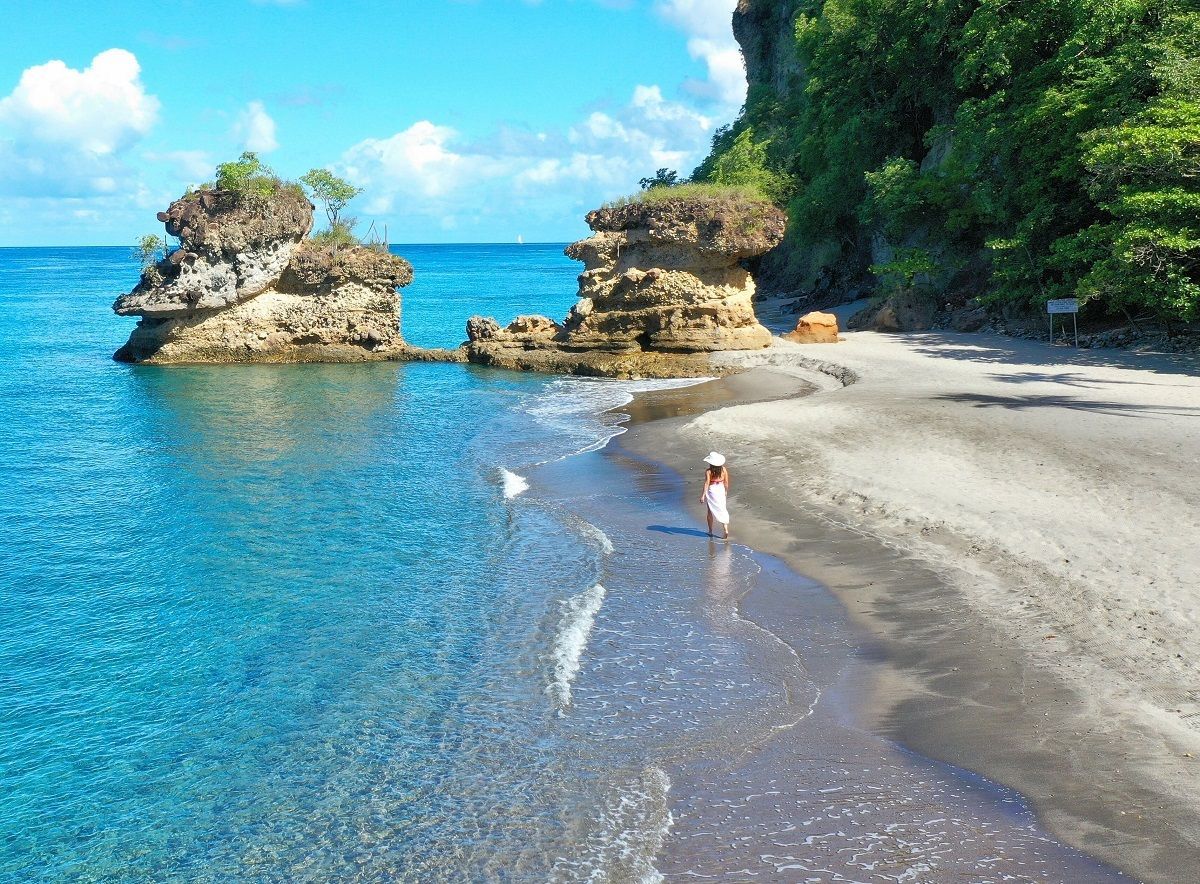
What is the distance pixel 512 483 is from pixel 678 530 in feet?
15.1

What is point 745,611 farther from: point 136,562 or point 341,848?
point 136,562

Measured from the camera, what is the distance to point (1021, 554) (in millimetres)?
12266

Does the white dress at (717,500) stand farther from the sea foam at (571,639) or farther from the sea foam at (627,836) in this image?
the sea foam at (627,836)

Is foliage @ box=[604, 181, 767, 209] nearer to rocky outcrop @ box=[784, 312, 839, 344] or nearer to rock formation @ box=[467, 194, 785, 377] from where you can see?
rock formation @ box=[467, 194, 785, 377]

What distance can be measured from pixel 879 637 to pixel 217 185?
34.9 metres

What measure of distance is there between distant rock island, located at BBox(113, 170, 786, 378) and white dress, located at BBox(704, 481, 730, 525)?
54.7ft

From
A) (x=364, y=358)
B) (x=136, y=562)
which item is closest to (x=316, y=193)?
(x=364, y=358)

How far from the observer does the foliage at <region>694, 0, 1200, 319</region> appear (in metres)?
24.8

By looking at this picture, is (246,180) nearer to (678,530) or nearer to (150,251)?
(150,251)

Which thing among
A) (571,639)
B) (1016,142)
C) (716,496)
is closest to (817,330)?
(1016,142)

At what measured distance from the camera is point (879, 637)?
10.9 metres

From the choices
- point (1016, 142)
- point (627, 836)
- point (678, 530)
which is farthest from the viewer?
point (1016, 142)

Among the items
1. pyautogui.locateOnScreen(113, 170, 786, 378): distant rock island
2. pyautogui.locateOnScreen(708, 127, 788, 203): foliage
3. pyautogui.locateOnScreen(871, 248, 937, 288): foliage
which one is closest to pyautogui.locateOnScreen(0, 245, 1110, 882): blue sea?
pyautogui.locateOnScreen(113, 170, 786, 378): distant rock island

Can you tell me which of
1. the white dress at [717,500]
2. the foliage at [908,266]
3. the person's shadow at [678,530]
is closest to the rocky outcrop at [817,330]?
the foliage at [908,266]
